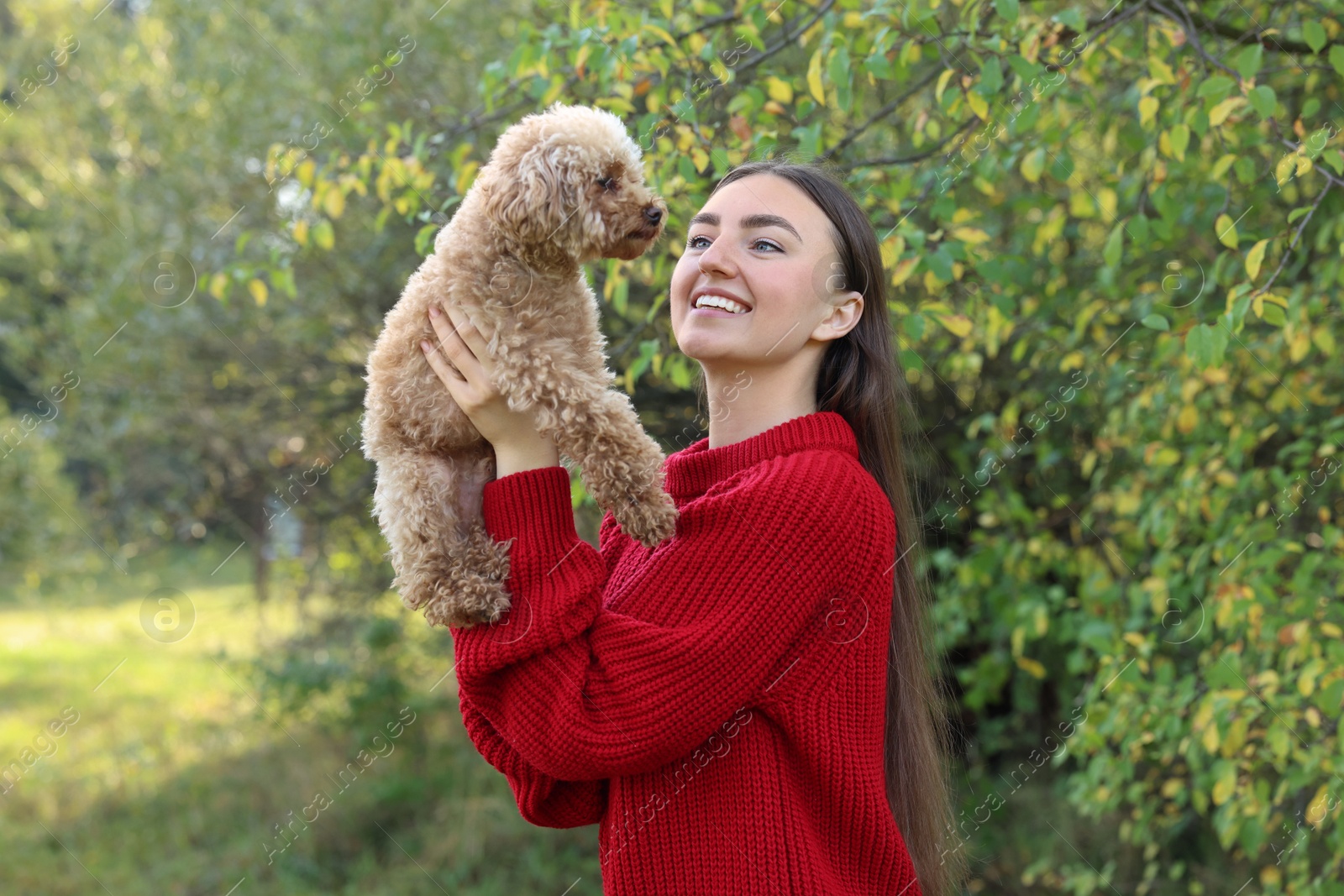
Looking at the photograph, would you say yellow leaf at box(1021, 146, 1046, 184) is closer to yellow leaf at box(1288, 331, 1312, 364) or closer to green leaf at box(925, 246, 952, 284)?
green leaf at box(925, 246, 952, 284)

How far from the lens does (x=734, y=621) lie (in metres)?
1.83

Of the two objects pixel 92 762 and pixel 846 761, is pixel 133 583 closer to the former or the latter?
pixel 92 762

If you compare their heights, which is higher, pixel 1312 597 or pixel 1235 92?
pixel 1235 92

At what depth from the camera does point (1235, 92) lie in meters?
3.44

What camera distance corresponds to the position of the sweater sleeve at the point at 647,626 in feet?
5.82

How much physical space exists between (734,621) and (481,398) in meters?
0.62

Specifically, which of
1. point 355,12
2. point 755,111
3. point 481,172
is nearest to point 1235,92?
point 755,111

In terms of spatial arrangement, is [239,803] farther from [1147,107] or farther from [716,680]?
[1147,107]

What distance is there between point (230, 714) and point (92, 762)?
1102mm

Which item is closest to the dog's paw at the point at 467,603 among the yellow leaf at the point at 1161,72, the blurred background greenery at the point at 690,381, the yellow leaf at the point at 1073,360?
the blurred background greenery at the point at 690,381

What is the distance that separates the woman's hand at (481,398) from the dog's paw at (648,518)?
18 cm

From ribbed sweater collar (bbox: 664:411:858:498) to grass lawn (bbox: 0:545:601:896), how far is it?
4490mm

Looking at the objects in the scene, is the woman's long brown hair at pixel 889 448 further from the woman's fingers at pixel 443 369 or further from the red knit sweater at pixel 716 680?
the woman's fingers at pixel 443 369

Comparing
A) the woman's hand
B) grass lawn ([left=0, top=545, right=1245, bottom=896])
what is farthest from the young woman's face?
grass lawn ([left=0, top=545, right=1245, bottom=896])
